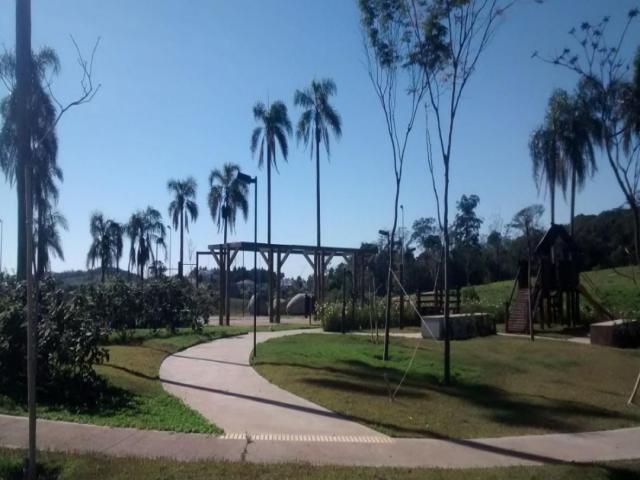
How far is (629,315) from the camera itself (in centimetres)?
2523

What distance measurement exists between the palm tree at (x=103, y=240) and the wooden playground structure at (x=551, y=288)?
40367 millimetres

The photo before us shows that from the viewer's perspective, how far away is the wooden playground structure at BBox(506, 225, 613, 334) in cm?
2680

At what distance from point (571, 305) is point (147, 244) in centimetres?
4271

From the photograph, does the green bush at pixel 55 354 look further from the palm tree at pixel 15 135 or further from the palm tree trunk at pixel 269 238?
the palm tree trunk at pixel 269 238

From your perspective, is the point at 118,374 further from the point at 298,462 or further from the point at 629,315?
the point at 629,315

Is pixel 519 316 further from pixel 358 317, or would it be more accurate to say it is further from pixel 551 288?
pixel 358 317

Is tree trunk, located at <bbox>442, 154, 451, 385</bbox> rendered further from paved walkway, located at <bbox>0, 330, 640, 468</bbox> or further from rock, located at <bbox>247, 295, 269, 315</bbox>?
rock, located at <bbox>247, 295, 269, 315</bbox>

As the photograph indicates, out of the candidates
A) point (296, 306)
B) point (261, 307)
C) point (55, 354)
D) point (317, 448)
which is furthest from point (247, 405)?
point (261, 307)

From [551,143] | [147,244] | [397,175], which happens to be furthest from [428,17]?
[147,244]

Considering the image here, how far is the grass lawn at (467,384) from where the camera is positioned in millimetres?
10422

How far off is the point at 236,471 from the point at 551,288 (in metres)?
22.9

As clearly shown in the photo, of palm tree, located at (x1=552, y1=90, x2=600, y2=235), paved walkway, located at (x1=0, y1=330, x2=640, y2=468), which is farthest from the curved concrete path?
palm tree, located at (x1=552, y1=90, x2=600, y2=235)

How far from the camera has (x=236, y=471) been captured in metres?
7.07

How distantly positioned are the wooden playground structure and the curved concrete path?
547 inches
